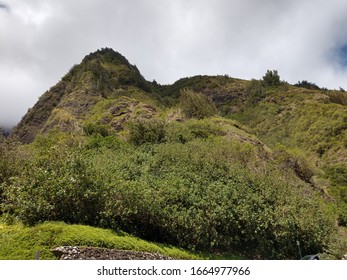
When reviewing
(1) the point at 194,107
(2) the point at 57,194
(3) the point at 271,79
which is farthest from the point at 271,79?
(2) the point at 57,194

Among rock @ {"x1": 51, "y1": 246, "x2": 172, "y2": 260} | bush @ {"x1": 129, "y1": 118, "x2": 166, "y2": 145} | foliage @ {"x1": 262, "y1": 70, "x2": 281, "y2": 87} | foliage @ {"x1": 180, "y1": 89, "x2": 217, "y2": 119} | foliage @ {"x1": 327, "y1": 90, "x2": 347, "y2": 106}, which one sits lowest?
rock @ {"x1": 51, "y1": 246, "x2": 172, "y2": 260}

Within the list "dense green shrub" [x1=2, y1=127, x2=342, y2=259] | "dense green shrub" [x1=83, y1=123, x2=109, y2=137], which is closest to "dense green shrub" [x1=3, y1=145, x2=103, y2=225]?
"dense green shrub" [x1=2, y1=127, x2=342, y2=259]

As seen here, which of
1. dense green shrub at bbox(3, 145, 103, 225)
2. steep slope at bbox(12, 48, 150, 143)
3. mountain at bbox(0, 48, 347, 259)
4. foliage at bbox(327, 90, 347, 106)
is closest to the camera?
dense green shrub at bbox(3, 145, 103, 225)

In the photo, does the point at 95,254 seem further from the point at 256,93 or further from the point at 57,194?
the point at 256,93

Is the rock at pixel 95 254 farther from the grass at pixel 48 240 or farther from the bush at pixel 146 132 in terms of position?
the bush at pixel 146 132

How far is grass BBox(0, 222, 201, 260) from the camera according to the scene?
9.97m

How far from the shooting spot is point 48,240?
10336 millimetres

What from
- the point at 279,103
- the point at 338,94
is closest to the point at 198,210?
the point at 279,103

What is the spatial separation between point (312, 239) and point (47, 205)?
15.4 meters

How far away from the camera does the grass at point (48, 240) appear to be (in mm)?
9969

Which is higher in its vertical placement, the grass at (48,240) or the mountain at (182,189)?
the mountain at (182,189)

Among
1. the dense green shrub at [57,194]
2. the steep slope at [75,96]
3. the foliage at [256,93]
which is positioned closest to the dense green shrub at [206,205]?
the dense green shrub at [57,194]

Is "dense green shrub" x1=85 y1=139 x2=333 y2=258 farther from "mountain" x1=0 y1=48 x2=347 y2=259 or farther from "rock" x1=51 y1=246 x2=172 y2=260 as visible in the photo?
"rock" x1=51 y1=246 x2=172 y2=260

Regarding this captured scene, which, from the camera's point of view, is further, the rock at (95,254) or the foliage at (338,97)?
the foliage at (338,97)
